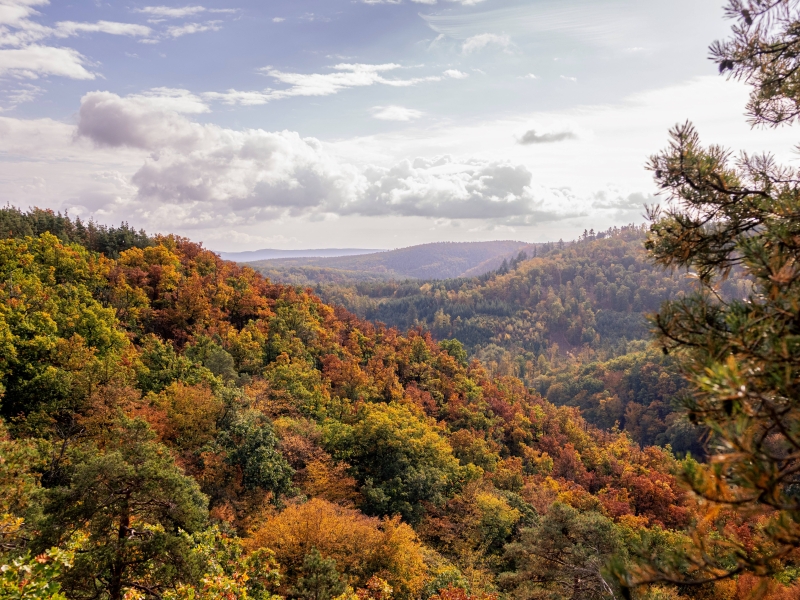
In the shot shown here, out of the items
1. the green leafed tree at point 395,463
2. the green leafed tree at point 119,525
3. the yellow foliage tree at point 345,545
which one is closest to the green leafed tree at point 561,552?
the yellow foliage tree at point 345,545

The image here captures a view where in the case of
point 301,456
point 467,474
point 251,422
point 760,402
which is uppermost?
point 760,402

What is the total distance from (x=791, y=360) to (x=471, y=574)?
963 inches

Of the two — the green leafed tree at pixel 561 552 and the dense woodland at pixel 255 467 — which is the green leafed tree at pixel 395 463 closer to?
the dense woodland at pixel 255 467

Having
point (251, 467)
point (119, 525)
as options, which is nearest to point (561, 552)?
point (251, 467)

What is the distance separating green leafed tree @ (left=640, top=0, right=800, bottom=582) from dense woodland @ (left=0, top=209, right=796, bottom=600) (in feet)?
1.47

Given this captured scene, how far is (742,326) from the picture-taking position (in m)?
3.49

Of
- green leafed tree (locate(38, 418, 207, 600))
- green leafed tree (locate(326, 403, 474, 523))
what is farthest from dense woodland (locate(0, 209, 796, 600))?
green leafed tree (locate(326, 403, 474, 523))

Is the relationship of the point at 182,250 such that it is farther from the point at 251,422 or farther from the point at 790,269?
the point at 790,269

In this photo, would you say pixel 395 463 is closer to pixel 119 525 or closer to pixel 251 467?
pixel 251 467

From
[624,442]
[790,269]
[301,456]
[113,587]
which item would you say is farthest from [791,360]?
[624,442]

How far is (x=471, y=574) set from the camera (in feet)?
77.5

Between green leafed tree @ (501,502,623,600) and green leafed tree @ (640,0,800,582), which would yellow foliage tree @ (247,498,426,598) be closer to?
→ green leafed tree @ (501,502,623,600)

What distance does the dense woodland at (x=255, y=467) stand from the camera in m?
10.3

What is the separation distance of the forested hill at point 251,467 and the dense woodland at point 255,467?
101mm
